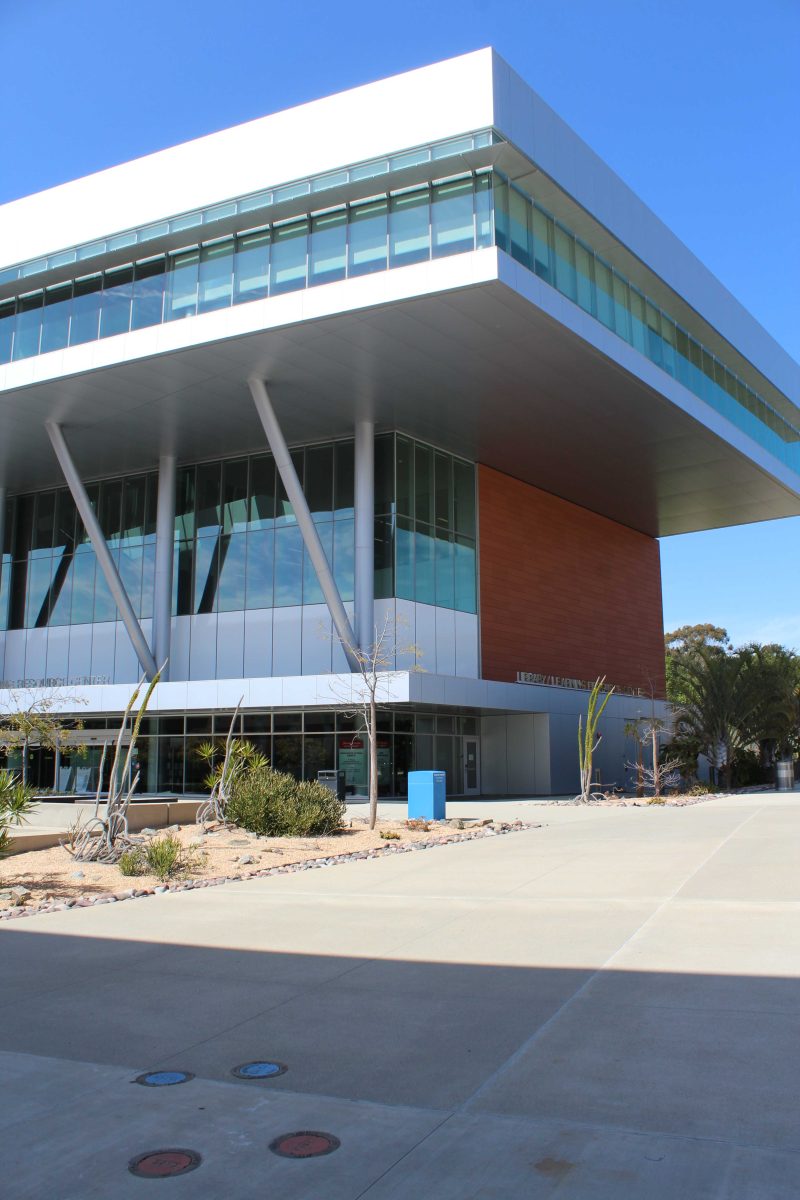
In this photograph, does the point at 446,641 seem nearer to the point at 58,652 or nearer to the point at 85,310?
the point at 85,310

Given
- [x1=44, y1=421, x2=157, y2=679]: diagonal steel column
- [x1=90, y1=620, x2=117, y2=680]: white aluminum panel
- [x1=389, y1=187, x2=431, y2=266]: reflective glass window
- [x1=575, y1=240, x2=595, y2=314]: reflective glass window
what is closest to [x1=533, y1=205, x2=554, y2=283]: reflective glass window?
[x1=575, y1=240, x2=595, y2=314]: reflective glass window

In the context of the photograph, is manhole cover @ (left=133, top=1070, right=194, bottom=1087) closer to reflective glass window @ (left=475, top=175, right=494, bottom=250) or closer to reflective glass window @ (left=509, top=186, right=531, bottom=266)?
reflective glass window @ (left=475, top=175, right=494, bottom=250)

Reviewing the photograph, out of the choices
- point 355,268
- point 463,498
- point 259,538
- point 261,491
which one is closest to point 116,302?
point 355,268

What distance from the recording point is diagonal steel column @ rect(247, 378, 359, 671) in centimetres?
3106

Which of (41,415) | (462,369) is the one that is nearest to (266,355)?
(462,369)

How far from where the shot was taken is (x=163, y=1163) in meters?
4.15

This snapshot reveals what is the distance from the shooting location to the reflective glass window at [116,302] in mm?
30312

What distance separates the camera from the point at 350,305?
26328 mm

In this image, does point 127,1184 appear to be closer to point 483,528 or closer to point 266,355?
point 266,355

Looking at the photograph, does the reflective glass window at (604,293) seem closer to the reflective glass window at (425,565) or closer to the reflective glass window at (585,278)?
the reflective glass window at (585,278)

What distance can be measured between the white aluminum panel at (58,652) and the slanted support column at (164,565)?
195 inches

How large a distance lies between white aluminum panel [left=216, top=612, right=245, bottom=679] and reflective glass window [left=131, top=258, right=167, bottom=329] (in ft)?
36.5

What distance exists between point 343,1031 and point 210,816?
51.7ft

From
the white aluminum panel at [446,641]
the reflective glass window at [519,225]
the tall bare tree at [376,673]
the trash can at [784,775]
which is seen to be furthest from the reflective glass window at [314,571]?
the trash can at [784,775]
